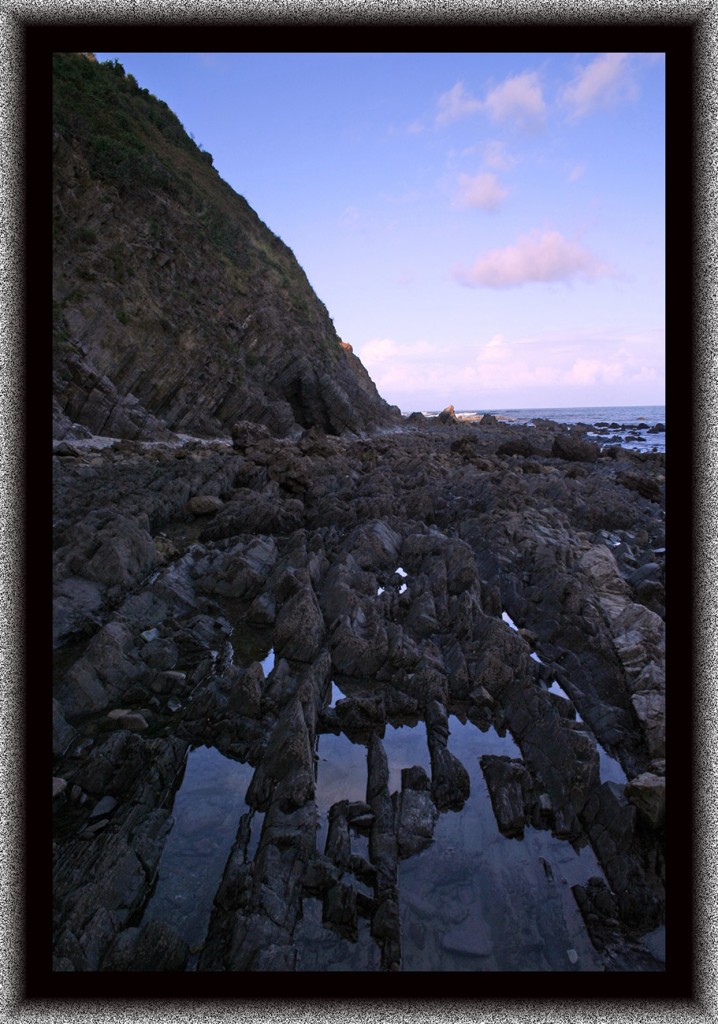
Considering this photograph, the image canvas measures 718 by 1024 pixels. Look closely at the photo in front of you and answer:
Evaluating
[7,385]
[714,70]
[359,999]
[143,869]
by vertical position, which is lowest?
[143,869]

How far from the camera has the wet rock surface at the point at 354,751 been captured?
3.17 m

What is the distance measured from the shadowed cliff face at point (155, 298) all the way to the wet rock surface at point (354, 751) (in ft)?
47.0

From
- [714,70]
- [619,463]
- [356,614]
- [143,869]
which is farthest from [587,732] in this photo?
[619,463]

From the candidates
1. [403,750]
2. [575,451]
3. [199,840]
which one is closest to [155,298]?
[575,451]

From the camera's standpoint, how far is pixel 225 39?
5.64 feet

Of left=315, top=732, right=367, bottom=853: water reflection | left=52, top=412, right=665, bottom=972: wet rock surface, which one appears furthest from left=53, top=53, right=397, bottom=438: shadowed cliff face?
left=315, top=732, right=367, bottom=853: water reflection

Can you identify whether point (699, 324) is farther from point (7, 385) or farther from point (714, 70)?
point (7, 385)

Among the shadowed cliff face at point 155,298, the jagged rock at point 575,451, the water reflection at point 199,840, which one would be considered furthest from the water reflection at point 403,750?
the jagged rock at point 575,451

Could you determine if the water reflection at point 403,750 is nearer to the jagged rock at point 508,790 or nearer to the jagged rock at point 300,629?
the jagged rock at point 508,790

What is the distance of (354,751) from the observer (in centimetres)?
507

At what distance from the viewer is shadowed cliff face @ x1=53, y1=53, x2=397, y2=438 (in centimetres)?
2369

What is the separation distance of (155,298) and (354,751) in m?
28.9

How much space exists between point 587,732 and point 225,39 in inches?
210

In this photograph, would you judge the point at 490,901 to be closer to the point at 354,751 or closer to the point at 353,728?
the point at 354,751
